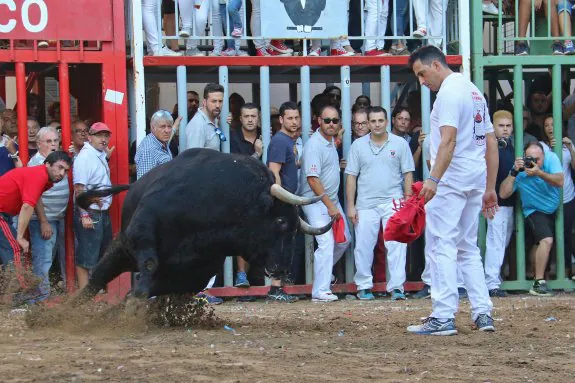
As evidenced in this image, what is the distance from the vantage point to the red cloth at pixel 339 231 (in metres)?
12.6

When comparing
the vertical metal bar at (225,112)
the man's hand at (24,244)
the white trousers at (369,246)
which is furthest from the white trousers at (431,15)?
the man's hand at (24,244)

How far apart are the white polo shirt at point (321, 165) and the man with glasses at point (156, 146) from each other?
152cm

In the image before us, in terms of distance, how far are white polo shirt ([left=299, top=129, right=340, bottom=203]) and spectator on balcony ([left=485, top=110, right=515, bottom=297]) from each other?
183 cm

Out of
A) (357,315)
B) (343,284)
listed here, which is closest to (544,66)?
(343,284)

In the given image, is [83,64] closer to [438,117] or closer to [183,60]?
[183,60]

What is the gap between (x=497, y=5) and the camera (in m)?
13.7

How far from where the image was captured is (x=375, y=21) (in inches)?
517

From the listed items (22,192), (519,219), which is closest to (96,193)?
(22,192)

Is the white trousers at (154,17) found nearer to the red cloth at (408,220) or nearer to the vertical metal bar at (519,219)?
the vertical metal bar at (519,219)

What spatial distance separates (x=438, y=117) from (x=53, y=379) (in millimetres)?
3638

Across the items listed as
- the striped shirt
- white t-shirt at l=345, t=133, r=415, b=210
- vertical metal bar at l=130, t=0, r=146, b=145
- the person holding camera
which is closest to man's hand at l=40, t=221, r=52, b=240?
the striped shirt

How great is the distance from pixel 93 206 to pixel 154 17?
2.23 m

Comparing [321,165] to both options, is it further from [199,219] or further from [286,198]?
[199,219]

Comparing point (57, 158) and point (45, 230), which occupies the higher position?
point (57, 158)
